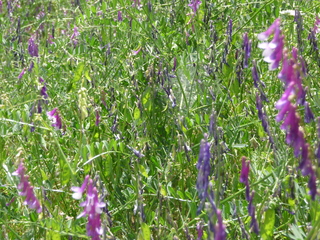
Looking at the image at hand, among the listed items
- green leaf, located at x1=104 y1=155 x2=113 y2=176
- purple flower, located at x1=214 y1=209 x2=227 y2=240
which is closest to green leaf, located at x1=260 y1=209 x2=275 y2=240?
purple flower, located at x1=214 y1=209 x2=227 y2=240

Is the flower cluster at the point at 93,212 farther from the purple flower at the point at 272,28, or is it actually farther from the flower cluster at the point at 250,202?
the purple flower at the point at 272,28

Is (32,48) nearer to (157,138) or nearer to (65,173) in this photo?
(157,138)

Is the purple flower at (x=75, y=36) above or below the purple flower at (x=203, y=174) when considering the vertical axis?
below

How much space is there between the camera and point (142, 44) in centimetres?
268

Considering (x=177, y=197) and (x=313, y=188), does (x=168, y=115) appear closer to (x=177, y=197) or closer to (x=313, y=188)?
(x=177, y=197)

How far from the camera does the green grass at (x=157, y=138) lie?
1.62 m

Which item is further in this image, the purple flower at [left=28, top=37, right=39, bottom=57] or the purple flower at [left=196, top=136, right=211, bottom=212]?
the purple flower at [left=28, top=37, right=39, bottom=57]

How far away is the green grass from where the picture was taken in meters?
1.62

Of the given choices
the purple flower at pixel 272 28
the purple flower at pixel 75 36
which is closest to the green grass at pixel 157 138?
the purple flower at pixel 75 36

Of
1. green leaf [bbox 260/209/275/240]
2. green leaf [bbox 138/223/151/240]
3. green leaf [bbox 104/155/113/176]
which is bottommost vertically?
green leaf [bbox 104/155/113/176]

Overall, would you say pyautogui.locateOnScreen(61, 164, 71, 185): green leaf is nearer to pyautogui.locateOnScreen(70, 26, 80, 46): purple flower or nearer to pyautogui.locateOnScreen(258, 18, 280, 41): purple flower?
pyautogui.locateOnScreen(258, 18, 280, 41): purple flower

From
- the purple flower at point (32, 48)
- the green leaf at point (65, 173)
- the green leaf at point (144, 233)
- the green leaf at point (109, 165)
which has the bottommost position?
the green leaf at point (109, 165)

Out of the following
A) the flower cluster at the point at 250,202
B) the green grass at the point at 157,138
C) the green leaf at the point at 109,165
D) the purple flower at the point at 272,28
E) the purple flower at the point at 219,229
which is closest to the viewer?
the purple flower at the point at 219,229

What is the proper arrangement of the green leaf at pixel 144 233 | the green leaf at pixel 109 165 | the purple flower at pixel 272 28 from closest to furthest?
the purple flower at pixel 272 28 → the green leaf at pixel 144 233 → the green leaf at pixel 109 165
